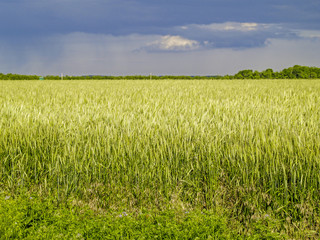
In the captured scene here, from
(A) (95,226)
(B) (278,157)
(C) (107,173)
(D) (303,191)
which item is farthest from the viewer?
(C) (107,173)

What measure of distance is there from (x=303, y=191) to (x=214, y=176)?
0.78 m

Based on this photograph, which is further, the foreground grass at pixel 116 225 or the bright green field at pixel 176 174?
the bright green field at pixel 176 174

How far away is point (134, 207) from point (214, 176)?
0.83 meters

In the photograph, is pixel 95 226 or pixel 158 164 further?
pixel 158 164

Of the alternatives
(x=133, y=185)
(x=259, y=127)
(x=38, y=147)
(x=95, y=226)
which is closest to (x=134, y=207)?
(x=133, y=185)

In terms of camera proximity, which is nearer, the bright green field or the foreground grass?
the foreground grass

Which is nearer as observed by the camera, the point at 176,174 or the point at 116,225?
the point at 116,225

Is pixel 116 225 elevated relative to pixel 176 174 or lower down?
lower down

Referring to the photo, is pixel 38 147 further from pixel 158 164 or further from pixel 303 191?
pixel 303 191

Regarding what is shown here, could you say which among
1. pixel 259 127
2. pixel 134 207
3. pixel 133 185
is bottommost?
pixel 134 207

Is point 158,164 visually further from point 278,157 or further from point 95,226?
point 278,157

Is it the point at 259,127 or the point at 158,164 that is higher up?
the point at 259,127

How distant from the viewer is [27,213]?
9.03ft

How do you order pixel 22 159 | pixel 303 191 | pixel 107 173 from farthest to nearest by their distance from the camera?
pixel 22 159 < pixel 107 173 < pixel 303 191
